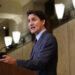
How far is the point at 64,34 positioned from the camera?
3.59 metres

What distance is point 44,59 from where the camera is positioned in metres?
1.35

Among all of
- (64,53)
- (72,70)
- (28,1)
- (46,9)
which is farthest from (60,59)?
(28,1)

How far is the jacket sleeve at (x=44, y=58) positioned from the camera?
1.31 meters

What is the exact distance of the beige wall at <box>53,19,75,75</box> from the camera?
328cm

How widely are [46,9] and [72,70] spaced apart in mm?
2274

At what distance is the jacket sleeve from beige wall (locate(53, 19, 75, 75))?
1858 millimetres

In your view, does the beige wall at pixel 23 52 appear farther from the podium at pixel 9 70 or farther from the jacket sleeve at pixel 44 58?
the podium at pixel 9 70

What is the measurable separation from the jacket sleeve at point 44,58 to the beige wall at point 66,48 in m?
1.86

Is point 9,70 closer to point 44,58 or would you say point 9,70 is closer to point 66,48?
point 44,58

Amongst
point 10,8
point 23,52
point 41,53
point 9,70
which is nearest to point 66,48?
point 23,52

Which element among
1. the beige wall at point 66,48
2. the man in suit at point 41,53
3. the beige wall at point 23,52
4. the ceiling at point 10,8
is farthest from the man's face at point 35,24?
the ceiling at point 10,8

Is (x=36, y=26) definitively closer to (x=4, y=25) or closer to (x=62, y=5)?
(x=62, y=5)

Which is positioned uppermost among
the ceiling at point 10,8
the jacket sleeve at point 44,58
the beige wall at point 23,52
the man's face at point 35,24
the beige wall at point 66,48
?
the ceiling at point 10,8

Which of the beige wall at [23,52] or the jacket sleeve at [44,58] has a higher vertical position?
the jacket sleeve at [44,58]
